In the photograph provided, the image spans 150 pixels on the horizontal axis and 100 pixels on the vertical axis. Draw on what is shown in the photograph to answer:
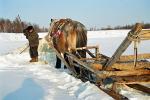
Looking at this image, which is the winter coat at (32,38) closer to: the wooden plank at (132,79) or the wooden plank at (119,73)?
the wooden plank at (132,79)

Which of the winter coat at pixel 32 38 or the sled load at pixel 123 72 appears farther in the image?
the winter coat at pixel 32 38

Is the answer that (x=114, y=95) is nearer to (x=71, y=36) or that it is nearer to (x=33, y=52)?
(x=71, y=36)

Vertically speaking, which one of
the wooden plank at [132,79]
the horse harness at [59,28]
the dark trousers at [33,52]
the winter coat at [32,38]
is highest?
the horse harness at [59,28]

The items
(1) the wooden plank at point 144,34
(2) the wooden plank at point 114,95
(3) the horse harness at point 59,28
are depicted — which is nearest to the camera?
(1) the wooden plank at point 144,34

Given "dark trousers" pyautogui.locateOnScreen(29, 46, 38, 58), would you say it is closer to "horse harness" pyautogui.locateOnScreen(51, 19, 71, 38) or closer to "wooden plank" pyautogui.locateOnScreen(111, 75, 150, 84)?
"horse harness" pyautogui.locateOnScreen(51, 19, 71, 38)

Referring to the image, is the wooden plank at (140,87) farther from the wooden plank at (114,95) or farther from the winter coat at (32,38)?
the winter coat at (32,38)

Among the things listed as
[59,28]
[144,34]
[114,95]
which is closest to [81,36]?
[59,28]

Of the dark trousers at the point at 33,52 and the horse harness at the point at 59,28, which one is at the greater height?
the horse harness at the point at 59,28

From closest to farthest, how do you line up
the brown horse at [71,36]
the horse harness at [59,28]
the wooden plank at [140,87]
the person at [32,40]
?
the wooden plank at [140,87], the brown horse at [71,36], the horse harness at [59,28], the person at [32,40]

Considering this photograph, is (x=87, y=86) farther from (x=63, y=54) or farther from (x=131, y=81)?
(x=63, y=54)

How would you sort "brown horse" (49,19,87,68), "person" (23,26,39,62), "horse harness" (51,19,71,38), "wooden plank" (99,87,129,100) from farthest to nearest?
1. "person" (23,26,39,62)
2. "horse harness" (51,19,71,38)
3. "brown horse" (49,19,87,68)
4. "wooden plank" (99,87,129,100)

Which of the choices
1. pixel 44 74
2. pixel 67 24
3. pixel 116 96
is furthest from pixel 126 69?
pixel 67 24

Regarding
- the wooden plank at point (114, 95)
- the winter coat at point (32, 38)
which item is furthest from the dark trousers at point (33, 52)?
the wooden plank at point (114, 95)

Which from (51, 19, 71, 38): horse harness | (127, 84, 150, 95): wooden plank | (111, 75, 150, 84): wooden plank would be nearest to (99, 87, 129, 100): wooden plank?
(111, 75, 150, 84): wooden plank
